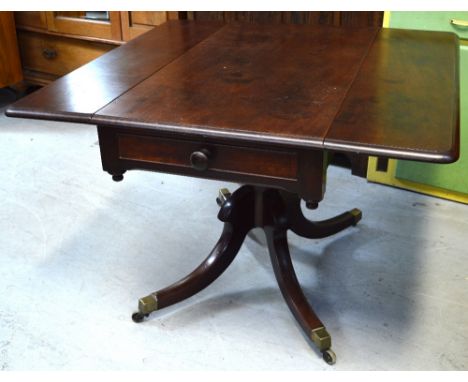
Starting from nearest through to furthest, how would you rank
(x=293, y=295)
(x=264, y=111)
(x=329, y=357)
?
(x=264, y=111) → (x=329, y=357) → (x=293, y=295)

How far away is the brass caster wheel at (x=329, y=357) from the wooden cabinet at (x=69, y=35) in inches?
59.9

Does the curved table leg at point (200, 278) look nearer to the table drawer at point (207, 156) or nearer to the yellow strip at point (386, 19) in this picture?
the table drawer at point (207, 156)

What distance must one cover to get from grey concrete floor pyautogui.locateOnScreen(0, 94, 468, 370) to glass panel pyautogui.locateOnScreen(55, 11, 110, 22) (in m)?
0.72

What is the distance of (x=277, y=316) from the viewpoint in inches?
62.1

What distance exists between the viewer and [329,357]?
1.41 meters

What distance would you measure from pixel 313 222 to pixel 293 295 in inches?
14.4

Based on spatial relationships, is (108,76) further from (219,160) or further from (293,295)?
(293,295)

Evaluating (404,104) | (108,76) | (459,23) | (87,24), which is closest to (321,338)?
(404,104)

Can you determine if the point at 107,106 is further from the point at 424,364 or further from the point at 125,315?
the point at 424,364

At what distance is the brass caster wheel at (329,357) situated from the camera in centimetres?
141

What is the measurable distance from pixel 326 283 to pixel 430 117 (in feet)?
2.29

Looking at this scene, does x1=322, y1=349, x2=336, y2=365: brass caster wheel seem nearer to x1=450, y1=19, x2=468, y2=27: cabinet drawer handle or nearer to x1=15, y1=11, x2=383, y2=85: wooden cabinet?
x1=450, y1=19, x2=468, y2=27: cabinet drawer handle

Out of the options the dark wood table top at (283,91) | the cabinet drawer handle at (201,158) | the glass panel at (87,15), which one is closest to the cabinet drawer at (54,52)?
the glass panel at (87,15)
